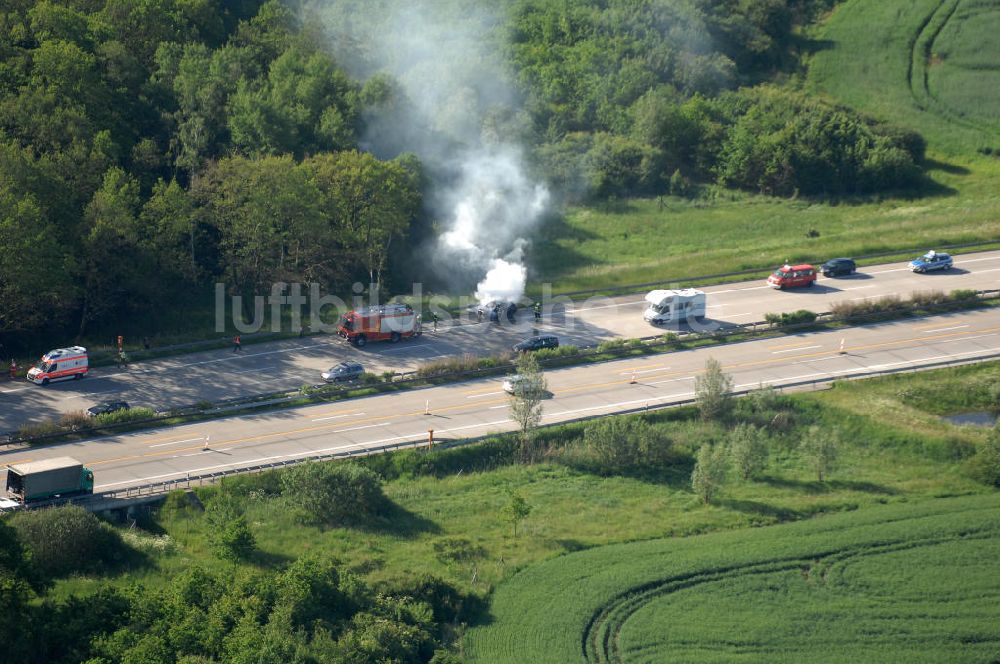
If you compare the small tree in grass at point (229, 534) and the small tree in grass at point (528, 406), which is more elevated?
the small tree in grass at point (528, 406)

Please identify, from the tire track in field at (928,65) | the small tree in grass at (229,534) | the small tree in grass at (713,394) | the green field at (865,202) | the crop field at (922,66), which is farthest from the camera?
the tire track in field at (928,65)

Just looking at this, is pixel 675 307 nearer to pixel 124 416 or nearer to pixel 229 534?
pixel 124 416

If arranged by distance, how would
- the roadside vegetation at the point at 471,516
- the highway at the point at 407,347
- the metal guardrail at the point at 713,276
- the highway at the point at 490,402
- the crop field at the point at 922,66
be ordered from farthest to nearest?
the crop field at the point at 922,66 → the metal guardrail at the point at 713,276 → the highway at the point at 407,347 → the highway at the point at 490,402 → the roadside vegetation at the point at 471,516

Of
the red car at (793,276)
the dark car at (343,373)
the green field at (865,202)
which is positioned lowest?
the dark car at (343,373)

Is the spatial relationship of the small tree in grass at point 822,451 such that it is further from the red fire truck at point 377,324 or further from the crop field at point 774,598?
the red fire truck at point 377,324

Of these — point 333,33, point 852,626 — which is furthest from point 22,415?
point 333,33

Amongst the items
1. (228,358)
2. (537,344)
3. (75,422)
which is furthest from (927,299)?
(75,422)

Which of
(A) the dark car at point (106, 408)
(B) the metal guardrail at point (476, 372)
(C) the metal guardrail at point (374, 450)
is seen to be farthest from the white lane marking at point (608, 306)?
(A) the dark car at point (106, 408)

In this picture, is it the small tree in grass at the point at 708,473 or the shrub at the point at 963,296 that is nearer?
the small tree in grass at the point at 708,473
